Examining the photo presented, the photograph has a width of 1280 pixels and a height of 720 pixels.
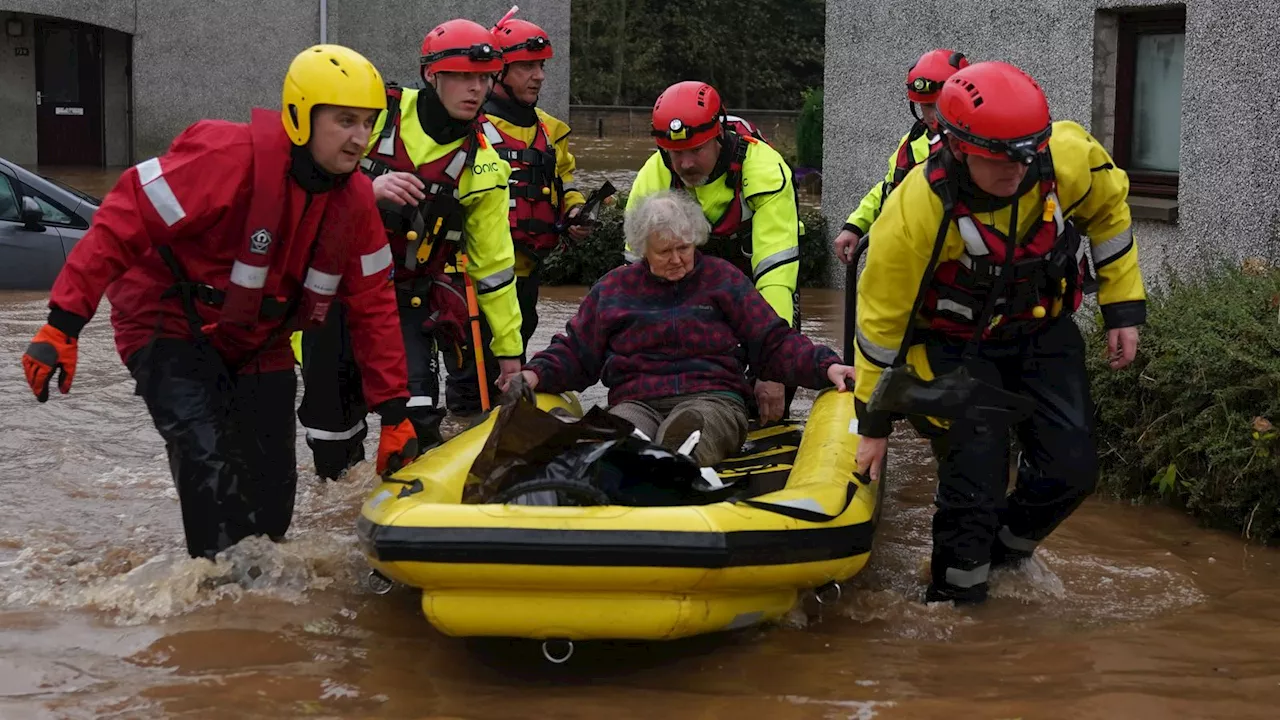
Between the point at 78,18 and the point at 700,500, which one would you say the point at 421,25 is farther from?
the point at 700,500

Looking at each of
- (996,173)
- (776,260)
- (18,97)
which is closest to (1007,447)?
(996,173)

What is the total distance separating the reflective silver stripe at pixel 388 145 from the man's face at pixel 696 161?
1148 millimetres

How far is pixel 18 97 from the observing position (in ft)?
77.5

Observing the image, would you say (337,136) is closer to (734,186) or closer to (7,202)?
(734,186)

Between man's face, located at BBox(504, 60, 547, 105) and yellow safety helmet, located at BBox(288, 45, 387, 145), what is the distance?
10.8 ft

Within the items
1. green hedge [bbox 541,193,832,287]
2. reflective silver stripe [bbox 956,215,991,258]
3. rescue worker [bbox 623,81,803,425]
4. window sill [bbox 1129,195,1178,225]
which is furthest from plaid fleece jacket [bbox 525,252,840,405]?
green hedge [bbox 541,193,832,287]

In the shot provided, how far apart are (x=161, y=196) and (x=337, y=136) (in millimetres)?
543

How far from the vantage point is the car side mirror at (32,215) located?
38.9 ft

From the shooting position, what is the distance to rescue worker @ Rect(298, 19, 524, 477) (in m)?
6.21

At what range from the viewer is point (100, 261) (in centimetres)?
450

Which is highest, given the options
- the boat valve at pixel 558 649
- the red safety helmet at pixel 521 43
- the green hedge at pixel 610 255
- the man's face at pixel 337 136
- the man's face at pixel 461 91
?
the red safety helmet at pixel 521 43

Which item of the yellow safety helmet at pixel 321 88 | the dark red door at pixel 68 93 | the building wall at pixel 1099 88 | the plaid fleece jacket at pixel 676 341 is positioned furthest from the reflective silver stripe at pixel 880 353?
the dark red door at pixel 68 93

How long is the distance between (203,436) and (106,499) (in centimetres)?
204

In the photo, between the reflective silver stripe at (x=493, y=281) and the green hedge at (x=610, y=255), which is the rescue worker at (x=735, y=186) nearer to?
the reflective silver stripe at (x=493, y=281)
